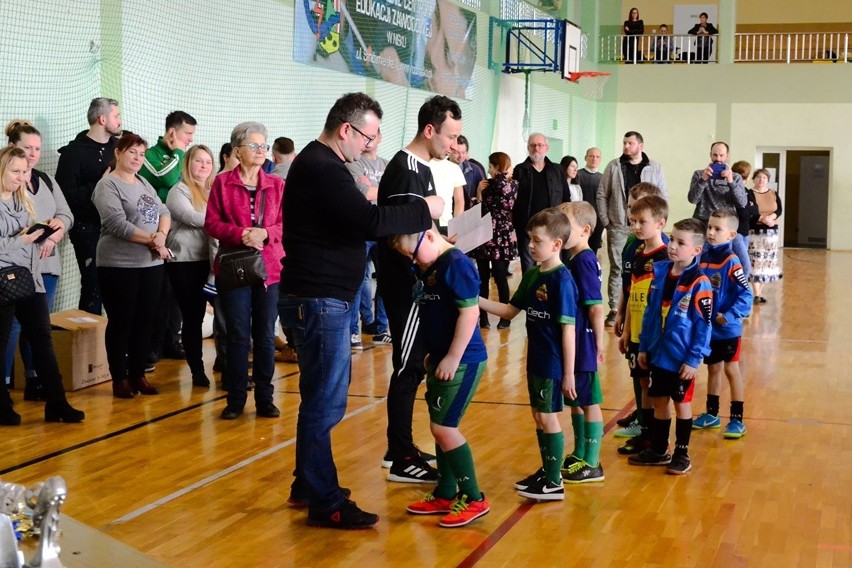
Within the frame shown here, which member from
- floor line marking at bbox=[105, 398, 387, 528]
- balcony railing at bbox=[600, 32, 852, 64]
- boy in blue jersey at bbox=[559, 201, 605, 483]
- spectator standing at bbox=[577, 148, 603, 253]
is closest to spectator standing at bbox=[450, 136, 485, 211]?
spectator standing at bbox=[577, 148, 603, 253]

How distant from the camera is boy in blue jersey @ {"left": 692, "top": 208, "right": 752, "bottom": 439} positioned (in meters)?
5.33

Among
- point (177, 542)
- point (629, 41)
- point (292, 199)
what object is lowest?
point (177, 542)

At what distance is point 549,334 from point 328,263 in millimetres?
1014

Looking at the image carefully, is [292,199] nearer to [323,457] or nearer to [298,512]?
[323,457]

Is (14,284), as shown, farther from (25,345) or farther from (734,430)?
(734,430)

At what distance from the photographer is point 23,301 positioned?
5.64 m

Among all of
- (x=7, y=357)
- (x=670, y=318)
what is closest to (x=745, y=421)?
(x=670, y=318)

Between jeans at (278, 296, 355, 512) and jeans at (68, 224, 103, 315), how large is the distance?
3.51 m

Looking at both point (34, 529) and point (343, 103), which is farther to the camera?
point (343, 103)

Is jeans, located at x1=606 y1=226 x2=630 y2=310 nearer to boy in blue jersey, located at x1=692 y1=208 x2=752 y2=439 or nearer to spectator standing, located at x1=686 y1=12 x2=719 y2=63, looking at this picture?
boy in blue jersey, located at x1=692 y1=208 x2=752 y2=439

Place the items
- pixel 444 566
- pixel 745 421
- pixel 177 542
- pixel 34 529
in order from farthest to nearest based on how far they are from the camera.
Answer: pixel 745 421
pixel 177 542
pixel 444 566
pixel 34 529

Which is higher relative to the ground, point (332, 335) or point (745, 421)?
point (332, 335)

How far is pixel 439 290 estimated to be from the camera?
12.9 ft

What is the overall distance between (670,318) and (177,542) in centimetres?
232
